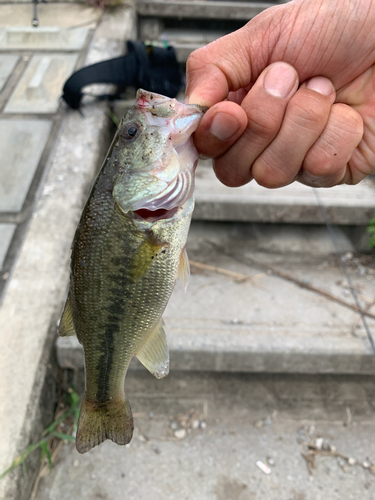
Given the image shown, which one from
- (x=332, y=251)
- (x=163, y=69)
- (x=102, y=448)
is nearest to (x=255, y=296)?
(x=332, y=251)

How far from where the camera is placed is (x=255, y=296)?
102 inches

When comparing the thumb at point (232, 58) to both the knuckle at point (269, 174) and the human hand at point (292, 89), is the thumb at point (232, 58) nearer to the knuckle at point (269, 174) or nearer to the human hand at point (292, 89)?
the human hand at point (292, 89)

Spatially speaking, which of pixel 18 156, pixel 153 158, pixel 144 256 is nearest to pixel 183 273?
pixel 144 256

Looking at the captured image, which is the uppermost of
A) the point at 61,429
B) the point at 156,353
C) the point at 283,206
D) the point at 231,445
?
the point at 156,353

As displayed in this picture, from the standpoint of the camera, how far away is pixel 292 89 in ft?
4.14

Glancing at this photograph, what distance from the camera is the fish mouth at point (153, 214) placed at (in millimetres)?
1266

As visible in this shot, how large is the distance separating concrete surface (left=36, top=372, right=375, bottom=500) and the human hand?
1604 millimetres

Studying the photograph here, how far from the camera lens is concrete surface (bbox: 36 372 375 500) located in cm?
201

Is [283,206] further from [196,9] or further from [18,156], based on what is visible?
[196,9]

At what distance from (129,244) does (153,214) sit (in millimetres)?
148

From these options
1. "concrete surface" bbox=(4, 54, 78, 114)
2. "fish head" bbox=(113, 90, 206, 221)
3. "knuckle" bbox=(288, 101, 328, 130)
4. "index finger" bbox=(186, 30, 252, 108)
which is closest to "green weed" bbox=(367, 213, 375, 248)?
"knuckle" bbox=(288, 101, 328, 130)

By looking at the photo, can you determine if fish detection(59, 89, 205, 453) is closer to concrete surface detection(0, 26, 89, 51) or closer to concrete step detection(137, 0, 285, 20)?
concrete surface detection(0, 26, 89, 51)

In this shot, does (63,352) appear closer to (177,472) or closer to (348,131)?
(177,472)

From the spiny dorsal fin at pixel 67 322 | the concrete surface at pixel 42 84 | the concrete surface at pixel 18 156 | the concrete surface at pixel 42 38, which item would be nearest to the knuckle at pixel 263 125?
the spiny dorsal fin at pixel 67 322
